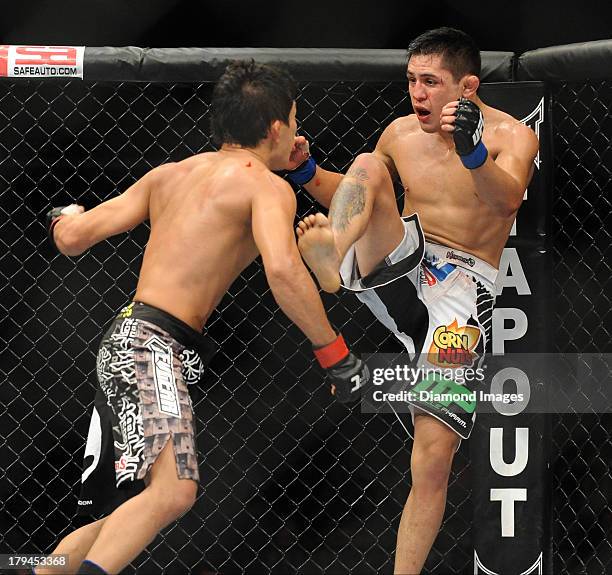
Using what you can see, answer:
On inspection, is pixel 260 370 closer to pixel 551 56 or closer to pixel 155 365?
pixel 155 365

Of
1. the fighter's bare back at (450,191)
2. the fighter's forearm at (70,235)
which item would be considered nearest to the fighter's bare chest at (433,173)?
the fighter's bare back at (450,191)

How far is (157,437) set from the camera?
6.95 ft

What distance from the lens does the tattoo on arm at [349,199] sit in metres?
2.53

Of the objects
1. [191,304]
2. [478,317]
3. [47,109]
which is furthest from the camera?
[47,109]

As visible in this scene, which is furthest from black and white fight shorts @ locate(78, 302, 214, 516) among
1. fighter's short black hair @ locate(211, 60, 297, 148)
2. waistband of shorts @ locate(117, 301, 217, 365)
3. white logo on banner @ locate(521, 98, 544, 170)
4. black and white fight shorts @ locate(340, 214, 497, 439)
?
white logo on banner @ locate(521, 98, 544, 170)

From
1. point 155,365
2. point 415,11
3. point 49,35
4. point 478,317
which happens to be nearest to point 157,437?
point 155,365

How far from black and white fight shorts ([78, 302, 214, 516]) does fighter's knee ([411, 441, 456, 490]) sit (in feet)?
1.98

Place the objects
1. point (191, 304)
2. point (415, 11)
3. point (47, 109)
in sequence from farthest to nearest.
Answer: point (415, 11)
point (47, 109)
point (191, 304)

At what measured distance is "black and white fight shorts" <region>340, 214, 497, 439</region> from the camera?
2557mm

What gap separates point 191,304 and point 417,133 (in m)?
0.82

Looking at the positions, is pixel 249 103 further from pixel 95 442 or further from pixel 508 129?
pixel 95 442

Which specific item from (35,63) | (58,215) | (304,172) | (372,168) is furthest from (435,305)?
(35,63)

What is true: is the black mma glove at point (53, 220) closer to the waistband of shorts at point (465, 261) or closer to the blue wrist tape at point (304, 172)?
the blue wrist tape at point (304, 172)

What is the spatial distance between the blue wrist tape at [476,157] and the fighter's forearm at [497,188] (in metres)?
0.02
